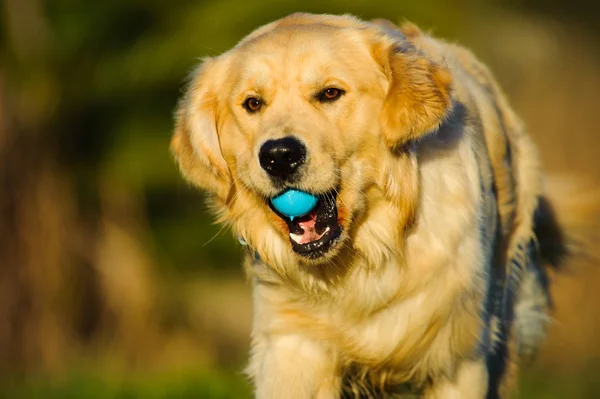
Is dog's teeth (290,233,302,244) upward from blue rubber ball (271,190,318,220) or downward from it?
downward

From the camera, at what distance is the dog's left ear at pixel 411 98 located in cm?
429

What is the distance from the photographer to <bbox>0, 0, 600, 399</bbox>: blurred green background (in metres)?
11.4

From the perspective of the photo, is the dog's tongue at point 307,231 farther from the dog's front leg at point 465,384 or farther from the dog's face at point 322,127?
the dog's front leg at point 465,384

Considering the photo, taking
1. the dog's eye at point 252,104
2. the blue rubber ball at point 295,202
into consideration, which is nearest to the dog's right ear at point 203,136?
the dog's eye at point 252,104

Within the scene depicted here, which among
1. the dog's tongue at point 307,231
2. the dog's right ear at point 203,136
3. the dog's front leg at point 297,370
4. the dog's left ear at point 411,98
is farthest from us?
the dog's right ear at point 203,136

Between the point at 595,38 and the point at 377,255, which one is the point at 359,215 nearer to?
the point at 377,255

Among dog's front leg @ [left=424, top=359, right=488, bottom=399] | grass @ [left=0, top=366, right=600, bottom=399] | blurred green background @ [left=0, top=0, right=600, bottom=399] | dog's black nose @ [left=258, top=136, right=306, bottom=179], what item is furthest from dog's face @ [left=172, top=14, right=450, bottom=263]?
blurred green background @ [left=0, top=0, right=600, bottom=399]

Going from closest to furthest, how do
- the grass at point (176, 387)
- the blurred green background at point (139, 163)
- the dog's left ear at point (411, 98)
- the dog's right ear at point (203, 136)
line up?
1. the dog's left ear at point (411, 98)
2. the dog's right ear at point (203, 136)
3. the grass at point (176, 387)
4. the blurred green background at point (139, 163)

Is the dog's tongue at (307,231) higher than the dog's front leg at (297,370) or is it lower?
higher

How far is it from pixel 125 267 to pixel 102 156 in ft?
9.35

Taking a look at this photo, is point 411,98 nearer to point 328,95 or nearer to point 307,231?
point 328,95

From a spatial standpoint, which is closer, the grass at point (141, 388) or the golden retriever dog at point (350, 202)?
the golden retriever dog at point (350, 202)

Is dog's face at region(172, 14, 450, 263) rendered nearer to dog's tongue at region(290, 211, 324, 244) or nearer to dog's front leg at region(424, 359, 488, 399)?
dog's tongue at region(290, 211, 324, 244)

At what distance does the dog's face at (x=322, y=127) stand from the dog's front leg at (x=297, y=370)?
0.41 metres
